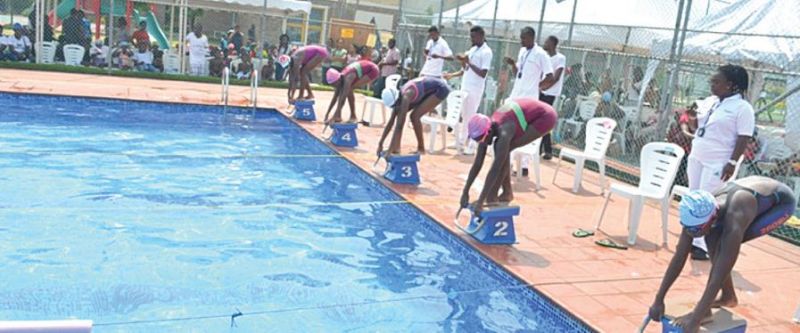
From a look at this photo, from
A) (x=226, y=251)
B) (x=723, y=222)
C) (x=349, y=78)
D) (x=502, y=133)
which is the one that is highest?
(x=349, y=78)

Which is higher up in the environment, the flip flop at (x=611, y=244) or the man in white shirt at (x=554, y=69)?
the man in white shirt at (x=554, y=69)

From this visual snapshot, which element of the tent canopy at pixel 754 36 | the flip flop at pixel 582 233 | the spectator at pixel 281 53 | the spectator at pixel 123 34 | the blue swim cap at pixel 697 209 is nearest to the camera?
the blue swim cap at pixel 697 209

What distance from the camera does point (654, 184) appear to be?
6.52 m

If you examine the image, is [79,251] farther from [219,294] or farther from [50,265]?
[219,294]

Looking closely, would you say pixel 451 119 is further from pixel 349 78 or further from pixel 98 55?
pixel 98 55

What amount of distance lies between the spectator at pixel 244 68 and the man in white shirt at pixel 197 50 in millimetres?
980

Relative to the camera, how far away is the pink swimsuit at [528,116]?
5785mm

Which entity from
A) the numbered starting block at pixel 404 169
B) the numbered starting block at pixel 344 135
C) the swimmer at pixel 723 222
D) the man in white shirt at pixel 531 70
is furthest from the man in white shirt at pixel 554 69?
the swimmer at pixel 723 222

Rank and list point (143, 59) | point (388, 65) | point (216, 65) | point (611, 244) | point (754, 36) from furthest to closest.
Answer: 1. point (216, 65)
2. point (143, 59)
3. point (388, 65)
4. point (754, 36)
5. point (611, 244)

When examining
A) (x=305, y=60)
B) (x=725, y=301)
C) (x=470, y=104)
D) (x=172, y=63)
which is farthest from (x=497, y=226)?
(x=172, y=63)

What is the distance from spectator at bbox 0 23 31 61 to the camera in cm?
1614

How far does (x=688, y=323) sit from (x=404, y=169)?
15.1 ft

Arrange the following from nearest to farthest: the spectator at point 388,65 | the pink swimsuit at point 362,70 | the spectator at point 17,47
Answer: the pink swimsuit at point 362,70
the spectator at point 388,65
the spectator at point 17,47

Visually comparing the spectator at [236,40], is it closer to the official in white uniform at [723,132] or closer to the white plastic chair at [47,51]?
the white plastic chair at [47,51]
